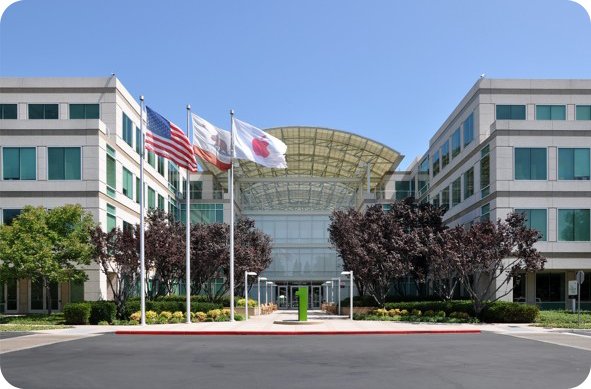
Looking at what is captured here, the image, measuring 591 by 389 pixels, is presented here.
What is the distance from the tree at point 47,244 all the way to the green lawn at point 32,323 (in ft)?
7.42

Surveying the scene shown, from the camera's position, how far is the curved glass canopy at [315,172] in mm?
66125

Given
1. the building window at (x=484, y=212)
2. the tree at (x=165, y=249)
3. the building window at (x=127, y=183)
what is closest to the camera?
the tree at (x=165, y=249)

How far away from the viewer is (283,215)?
75.8 m

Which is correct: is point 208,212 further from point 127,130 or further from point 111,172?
point 111,172

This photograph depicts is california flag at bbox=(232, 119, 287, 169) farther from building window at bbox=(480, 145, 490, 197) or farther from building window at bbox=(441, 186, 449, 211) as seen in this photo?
building window at bbox=(441, 186, 449, 211)

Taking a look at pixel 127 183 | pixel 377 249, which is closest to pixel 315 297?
pixel 127 183

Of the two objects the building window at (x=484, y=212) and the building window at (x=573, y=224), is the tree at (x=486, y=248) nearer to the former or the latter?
the building window at (x=573, y=224)

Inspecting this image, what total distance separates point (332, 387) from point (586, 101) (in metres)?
39.2

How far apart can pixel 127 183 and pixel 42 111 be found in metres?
7.74

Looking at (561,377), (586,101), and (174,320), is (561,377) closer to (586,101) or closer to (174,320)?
(174,320)

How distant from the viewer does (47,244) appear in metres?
37.2

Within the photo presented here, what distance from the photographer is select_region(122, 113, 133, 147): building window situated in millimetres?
49559

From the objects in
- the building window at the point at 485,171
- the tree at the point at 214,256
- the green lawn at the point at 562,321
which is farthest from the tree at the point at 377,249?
the green lawn at the point at 562,321

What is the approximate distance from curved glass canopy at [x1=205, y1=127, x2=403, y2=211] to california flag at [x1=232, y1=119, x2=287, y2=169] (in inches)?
1205
